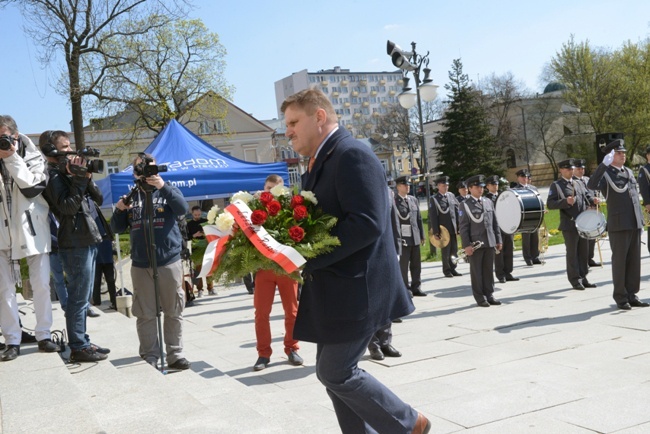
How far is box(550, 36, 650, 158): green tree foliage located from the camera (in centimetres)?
6128

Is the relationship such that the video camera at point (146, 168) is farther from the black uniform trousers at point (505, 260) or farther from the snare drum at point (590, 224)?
the black uniform trousers at point (505, 260)

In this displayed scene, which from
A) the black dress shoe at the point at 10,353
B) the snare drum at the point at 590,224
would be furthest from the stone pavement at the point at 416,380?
the snare drum at the point at 590,224

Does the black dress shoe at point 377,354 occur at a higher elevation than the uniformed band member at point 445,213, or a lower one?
lower

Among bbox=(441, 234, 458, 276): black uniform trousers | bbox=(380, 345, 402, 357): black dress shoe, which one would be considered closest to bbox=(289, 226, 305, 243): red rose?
bbox=(380, 345, 402, 357): black dress shoe

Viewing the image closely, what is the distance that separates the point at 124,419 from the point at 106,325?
15.2ft

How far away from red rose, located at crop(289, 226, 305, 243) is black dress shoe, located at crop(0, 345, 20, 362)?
11.9 ft

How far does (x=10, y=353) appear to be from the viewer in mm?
5832

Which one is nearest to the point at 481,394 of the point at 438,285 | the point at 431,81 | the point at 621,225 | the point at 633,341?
the point at 633,341

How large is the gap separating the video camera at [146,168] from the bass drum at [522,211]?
8097mm

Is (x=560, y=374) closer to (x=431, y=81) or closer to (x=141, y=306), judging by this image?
(x=141, y=306)

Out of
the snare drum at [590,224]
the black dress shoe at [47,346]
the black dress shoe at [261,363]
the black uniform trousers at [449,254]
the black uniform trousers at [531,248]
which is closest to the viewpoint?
→ the black dress shoe at [47,346]

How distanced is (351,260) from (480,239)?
7726 millimetres

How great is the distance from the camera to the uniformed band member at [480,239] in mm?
10641

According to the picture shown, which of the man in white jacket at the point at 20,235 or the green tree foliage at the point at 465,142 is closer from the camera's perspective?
the man in white jacket at the point at 20,235
